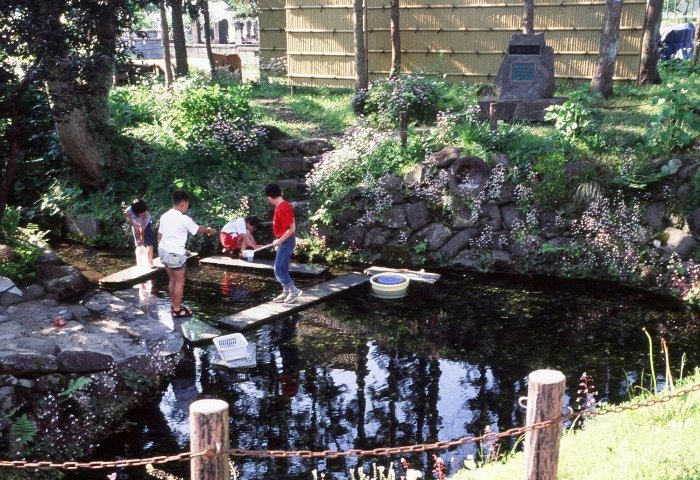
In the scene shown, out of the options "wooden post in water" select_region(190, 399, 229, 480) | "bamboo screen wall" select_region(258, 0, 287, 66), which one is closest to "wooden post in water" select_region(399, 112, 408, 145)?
"bamboo screen wall" select_region(258, 0, 287, 66)

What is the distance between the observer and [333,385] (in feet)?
29.5

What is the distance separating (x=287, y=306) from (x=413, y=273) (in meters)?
2.48

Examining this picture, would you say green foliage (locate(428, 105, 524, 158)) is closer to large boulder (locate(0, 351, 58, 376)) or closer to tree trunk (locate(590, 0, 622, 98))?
tree trunk (locate(590, 0, 622, 98))

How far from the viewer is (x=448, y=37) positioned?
2069cm

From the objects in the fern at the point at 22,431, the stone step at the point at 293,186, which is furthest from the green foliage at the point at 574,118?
the fern at the point at 22,431

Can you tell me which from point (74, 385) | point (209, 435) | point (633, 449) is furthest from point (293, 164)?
point (209, 435)

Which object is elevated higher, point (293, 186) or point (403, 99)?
point (403, 99)

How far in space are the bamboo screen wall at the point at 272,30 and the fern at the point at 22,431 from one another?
1790cm

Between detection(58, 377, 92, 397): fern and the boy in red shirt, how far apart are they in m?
3.51

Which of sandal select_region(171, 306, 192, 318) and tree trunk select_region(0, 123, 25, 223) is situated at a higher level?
tree trunk select_region(0, 123, 25, 223)

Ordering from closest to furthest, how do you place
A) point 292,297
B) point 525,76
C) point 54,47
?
point 54,47
point 292,297
point 525,76

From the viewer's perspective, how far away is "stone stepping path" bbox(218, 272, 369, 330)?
10742mm

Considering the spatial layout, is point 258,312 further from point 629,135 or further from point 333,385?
point 629,135

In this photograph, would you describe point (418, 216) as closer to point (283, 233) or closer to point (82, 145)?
point (283, 233)
